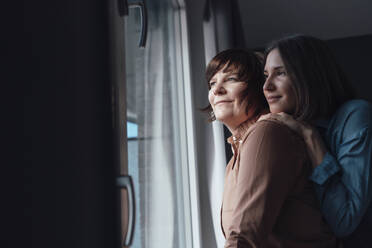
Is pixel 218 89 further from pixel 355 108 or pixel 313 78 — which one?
pixel 355 108

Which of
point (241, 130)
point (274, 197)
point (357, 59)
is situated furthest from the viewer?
point (357, 59)

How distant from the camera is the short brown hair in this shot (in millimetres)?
1223

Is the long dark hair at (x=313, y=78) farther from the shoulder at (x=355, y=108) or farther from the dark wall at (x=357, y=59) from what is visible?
the dark wall at (x=357, y=59)

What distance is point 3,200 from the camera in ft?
0.75

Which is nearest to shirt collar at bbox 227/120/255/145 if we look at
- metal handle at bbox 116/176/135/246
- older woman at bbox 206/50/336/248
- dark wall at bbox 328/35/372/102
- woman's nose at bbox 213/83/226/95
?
woman's nose at bbox 213/83/226/95

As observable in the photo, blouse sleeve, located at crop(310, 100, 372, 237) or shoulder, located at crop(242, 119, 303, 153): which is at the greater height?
shoulder, located at crop(242, 119, 303, 153)

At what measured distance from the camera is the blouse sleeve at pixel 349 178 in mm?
699

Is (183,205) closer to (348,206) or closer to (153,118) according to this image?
(153,118)

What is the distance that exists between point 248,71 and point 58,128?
1012 mm

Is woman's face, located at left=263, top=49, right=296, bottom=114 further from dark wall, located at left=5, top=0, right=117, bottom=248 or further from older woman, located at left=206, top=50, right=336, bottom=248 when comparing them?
dark wall, located at left=5, top=0, right=117, bottom=248

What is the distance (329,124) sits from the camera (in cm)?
81

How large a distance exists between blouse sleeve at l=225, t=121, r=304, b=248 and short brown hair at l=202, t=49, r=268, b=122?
0.47 metres

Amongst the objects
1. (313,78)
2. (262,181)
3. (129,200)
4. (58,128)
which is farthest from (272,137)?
(58,128)

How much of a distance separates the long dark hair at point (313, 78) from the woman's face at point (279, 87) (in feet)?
0.06
